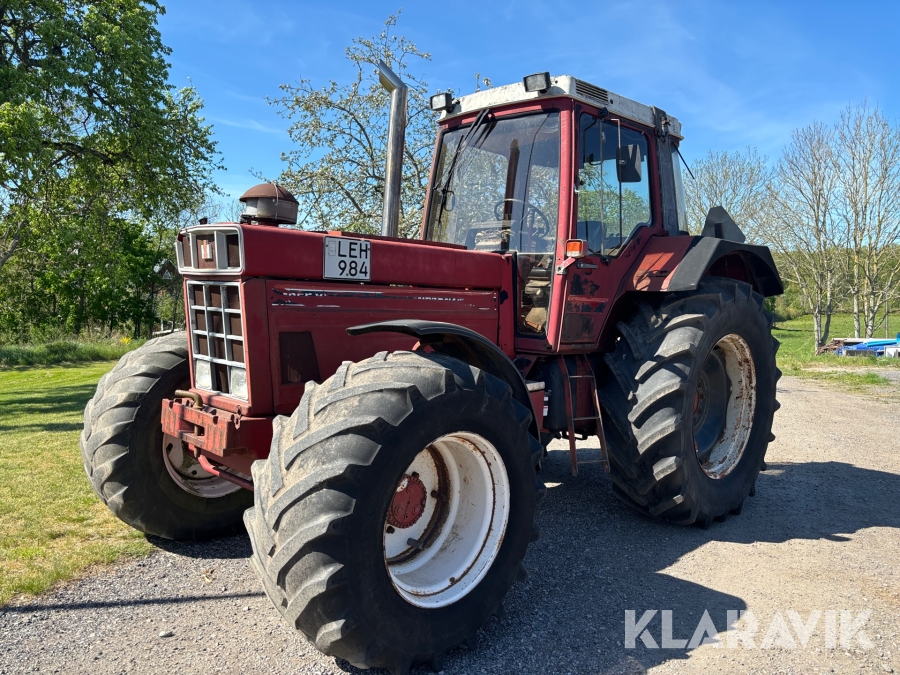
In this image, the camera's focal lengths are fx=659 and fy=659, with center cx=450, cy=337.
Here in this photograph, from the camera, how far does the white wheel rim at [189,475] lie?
158 inches

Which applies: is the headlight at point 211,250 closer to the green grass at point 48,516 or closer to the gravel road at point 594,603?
the gravel road at point 594,603

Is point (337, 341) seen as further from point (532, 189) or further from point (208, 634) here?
point (532, 189)

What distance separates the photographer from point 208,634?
304cm

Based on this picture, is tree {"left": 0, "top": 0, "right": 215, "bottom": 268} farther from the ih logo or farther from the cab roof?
the ih logo

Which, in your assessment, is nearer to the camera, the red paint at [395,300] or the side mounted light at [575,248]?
the red paint at [395,300]

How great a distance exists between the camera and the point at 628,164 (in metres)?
4.52

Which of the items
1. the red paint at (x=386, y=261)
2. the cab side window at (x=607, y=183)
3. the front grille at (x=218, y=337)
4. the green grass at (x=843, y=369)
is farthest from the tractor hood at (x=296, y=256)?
the green grass at (x=843, y=369)

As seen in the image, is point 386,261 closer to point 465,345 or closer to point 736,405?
point 465,345

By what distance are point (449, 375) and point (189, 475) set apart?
7.45 ft

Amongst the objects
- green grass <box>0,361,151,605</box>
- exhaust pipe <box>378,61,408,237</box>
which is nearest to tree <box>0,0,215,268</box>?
green grass <box>0,361,151,605</box>

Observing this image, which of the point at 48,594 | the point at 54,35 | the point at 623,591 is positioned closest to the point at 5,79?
the point at 54,35

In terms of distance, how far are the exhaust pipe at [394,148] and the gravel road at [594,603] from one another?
2380mm

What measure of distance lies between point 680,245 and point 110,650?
4.15 meters

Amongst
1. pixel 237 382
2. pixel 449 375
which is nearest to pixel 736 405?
pixel 449 375
